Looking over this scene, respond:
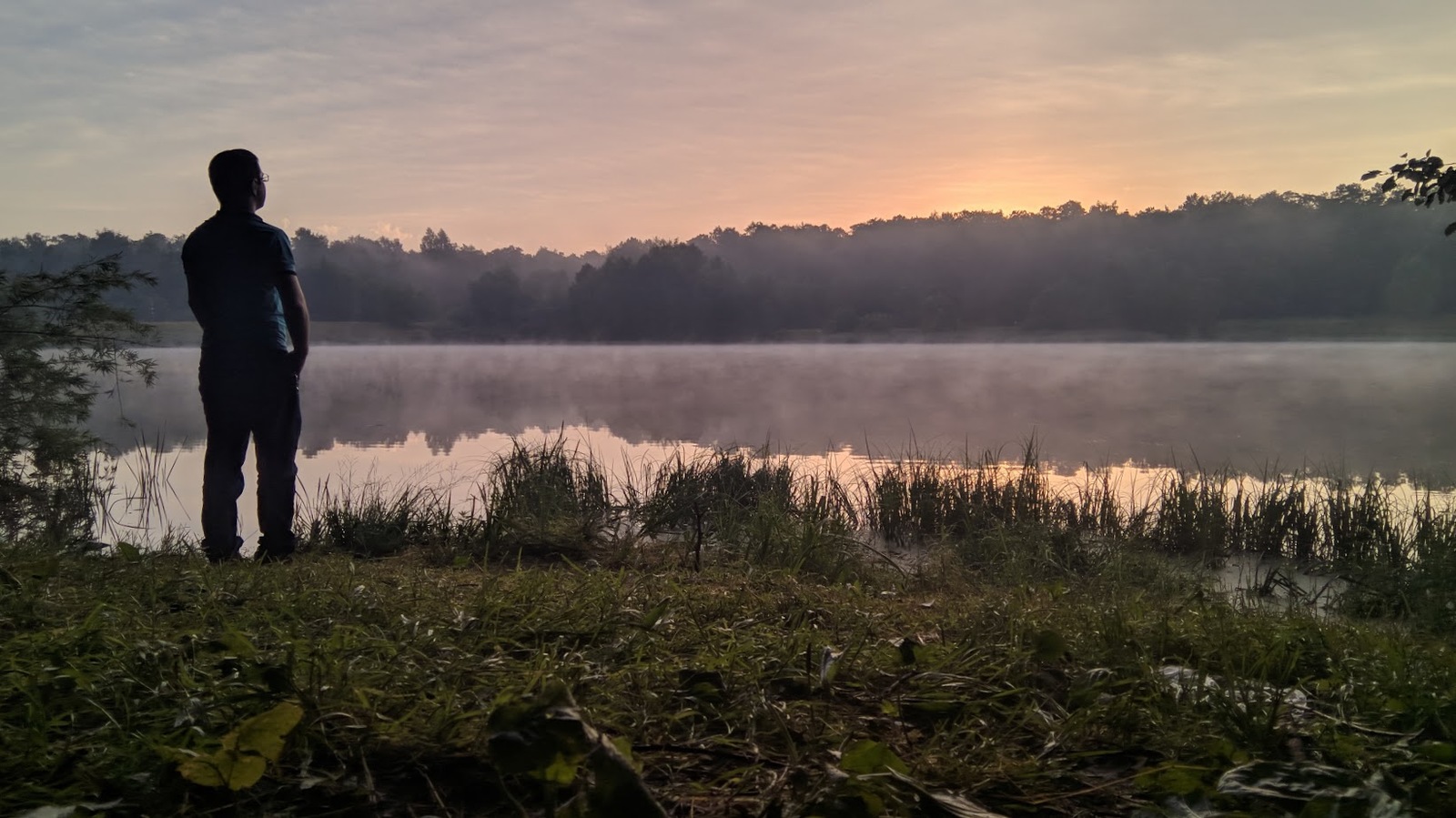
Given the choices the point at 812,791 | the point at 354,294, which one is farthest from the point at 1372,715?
the point at 354,294

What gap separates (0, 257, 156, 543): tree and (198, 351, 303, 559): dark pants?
3.63 meters

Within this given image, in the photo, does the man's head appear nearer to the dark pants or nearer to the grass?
the dark pants

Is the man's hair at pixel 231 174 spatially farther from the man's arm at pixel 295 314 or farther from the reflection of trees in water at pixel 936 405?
the reflection of trees in water at pixel 936 405

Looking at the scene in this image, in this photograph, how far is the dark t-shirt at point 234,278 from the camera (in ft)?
15.1

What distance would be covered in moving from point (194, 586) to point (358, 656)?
1.17m

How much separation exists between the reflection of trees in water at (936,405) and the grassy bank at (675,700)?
31.3ft

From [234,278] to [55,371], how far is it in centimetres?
509

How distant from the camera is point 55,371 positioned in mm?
8297

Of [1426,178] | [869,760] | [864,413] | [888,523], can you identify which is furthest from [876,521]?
[864,413]

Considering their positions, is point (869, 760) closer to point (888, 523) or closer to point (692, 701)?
point (692, 701)

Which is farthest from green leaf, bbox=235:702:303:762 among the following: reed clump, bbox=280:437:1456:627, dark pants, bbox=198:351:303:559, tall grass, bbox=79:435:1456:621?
dark pants, bbox=198:351:303:559

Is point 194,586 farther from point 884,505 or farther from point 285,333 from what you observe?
point 884,505

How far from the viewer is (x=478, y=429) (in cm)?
1739

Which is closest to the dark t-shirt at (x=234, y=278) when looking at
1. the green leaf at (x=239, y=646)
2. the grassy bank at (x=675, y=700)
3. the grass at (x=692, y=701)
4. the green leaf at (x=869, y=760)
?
the grassy bank at (x=675, y=700)
